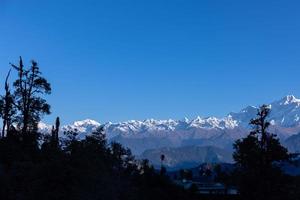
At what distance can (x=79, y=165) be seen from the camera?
44344mm

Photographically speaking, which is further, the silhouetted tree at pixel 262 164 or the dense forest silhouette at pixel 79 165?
the silhouetted tree at pixel 262 164

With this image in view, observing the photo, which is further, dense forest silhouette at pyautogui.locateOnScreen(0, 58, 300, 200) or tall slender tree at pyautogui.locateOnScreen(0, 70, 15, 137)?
tall slender tree at pyautogui.locateOnScreen(0, 70, 15, 137)

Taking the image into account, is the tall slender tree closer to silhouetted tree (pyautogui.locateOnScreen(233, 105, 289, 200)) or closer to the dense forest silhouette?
the dense forest silhouette

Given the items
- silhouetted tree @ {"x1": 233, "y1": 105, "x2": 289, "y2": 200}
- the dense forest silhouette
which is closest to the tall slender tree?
the dense forest silhouette

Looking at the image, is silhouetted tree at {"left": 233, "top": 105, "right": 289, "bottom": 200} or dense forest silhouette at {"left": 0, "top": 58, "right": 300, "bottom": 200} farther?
silhouetted tree at {"left": 233, "top": 105, "right": 289, "bottom": 200}

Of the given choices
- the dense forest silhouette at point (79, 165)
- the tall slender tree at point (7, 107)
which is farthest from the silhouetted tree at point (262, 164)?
the tall slender tree at point (7, 107)

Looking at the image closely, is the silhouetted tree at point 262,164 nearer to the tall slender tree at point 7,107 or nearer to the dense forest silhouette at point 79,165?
the dense forest silhouette at point 79,165

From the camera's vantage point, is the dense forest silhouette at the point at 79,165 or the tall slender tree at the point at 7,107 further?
the tall slender tree at the point at 7,107

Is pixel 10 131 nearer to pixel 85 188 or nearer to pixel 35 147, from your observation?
pixel 35 147

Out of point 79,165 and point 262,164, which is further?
point 262,164

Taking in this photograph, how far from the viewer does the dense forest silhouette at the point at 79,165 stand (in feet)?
142

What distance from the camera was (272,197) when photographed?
7156 centimetres

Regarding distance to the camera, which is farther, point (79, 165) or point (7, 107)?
point (7, 107)

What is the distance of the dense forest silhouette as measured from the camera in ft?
142
